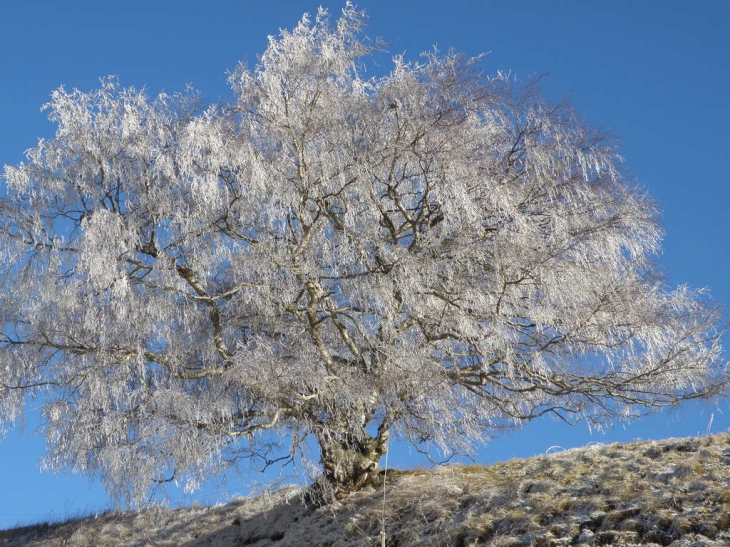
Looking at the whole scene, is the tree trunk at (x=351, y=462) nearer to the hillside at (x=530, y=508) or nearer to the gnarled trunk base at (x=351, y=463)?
the gnarled trunk base at (x=351, y=463)

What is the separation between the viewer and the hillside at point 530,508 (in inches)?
297

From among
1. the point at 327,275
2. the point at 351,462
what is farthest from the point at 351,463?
the point at 327,275

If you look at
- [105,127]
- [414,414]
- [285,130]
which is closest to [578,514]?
[414,414]

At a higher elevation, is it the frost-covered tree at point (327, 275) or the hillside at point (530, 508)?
the frost-covered tree at point (327, 275)

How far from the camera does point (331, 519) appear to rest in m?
10.1

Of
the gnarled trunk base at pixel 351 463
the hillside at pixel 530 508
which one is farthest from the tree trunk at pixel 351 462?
the hillside at pixel 530 508

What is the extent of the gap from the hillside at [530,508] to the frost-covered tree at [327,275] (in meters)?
0.61

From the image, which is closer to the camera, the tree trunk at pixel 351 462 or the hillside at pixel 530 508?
the hillside at pixel 530 508

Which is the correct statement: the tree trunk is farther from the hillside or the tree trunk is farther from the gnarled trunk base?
the hillside

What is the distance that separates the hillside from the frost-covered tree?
61 cm

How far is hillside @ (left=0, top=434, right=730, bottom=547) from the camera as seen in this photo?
7555 millimetres

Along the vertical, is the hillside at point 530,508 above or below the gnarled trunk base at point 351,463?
below

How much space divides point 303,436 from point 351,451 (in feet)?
4.48

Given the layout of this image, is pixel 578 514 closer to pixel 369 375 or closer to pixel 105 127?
pixel 369 375
